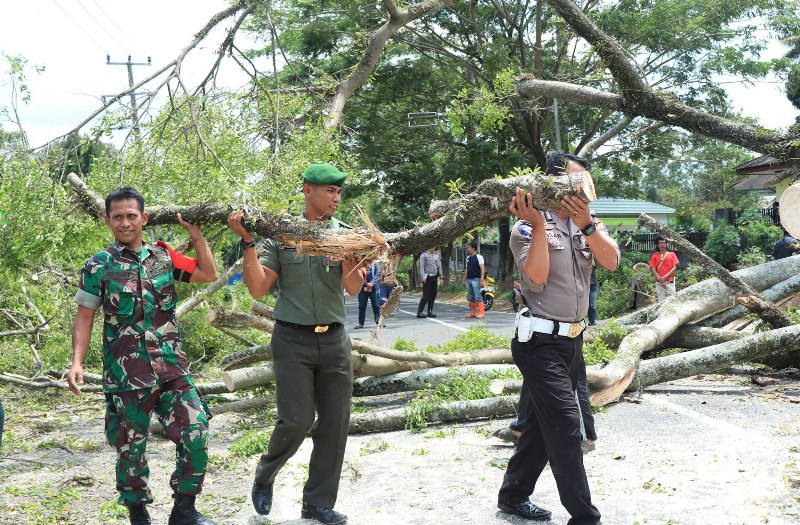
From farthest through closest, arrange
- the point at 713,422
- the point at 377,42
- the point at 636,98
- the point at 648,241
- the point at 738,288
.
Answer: the point at 648,241, the point at 377,42, the point at 636,98, the point at 738,288, the point at 713,422

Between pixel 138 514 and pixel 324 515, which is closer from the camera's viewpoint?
pixel 138 514

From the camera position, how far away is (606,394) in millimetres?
7324

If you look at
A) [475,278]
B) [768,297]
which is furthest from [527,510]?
[475,278]

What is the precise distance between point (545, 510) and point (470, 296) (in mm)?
15392

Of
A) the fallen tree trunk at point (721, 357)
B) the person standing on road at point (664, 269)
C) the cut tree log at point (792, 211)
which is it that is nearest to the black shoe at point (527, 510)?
the cut tree log at point (792, 211)

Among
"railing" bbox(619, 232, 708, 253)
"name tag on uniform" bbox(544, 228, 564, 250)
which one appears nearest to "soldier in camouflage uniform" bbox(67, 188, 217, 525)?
"name tag on uniform" bbox(544, 228, 564, 250)

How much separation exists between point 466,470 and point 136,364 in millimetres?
2489

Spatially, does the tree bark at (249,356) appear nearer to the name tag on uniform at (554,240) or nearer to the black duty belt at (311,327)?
the black duty belt at (311,327)

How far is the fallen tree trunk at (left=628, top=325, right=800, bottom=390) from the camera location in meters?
8.02

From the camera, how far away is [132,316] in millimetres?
4402

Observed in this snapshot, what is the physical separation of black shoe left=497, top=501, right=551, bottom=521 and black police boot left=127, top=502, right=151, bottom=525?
1.99m

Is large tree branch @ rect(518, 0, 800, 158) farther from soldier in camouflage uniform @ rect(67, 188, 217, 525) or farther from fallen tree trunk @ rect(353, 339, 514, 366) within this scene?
soldier in camouflage uniform @ rect(67, 188, 217, 525)

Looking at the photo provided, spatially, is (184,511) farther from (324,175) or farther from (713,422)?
(713,422)

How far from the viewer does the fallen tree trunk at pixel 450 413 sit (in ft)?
23.0
